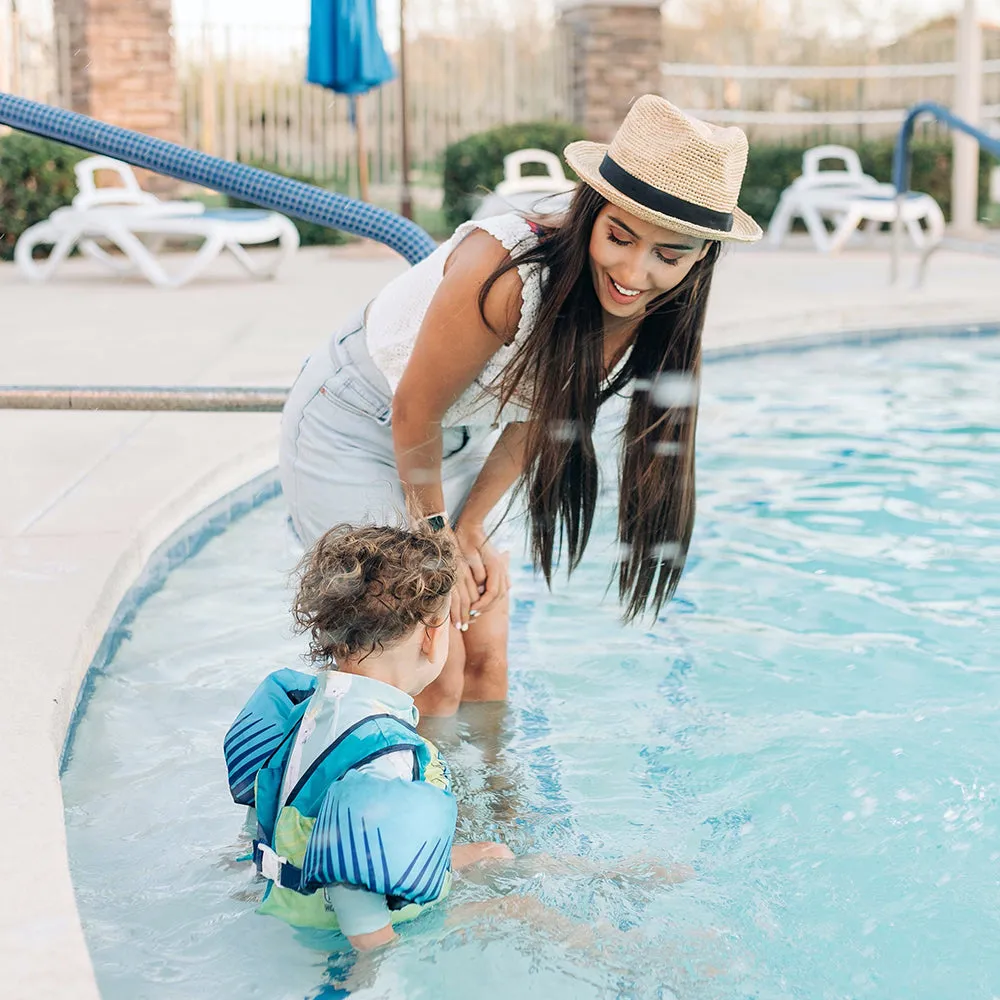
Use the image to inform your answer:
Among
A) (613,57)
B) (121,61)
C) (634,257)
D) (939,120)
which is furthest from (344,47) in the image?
(634,257)

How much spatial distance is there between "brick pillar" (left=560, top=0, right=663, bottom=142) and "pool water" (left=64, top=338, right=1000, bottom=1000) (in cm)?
1061

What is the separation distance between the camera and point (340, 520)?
8.91ft

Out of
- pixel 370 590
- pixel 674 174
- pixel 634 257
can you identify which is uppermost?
pixel 674 174

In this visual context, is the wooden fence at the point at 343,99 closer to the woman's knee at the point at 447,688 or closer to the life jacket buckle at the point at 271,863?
the woman's knee at the point at 447,688

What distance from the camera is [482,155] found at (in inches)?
511

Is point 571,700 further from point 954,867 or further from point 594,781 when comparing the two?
point 954,867

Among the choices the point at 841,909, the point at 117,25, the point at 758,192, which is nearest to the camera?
the point at 841,909

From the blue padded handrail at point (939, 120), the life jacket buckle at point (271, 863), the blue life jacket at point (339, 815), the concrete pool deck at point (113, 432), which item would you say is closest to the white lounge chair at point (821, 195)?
the concrete pool deck at point (113, 432)

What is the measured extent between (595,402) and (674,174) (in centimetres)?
47

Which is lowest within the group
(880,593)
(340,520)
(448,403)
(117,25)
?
(880,593)

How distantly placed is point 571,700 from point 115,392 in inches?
52.9

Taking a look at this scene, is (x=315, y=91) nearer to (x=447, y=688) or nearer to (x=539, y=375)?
(x=447, y=688)

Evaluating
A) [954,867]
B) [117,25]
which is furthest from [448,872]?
[117,25]

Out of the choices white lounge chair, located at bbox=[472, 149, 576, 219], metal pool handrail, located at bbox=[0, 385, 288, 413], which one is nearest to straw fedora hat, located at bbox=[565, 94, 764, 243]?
metal pool handrail, located at bbox=[0, 385, 288, 413]
